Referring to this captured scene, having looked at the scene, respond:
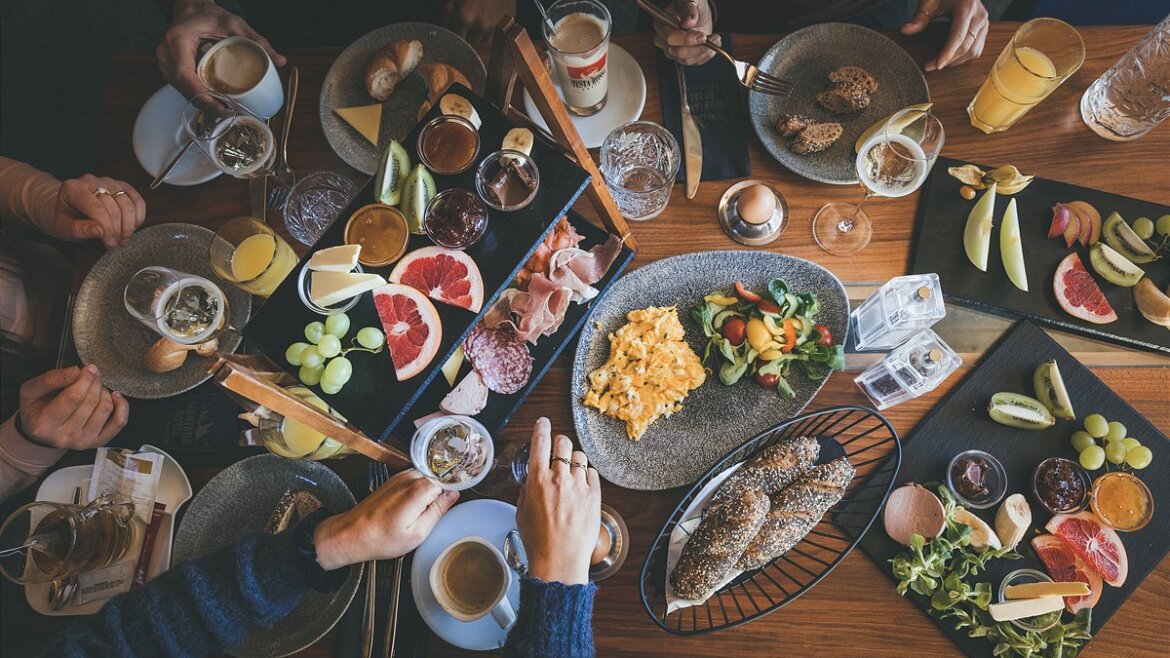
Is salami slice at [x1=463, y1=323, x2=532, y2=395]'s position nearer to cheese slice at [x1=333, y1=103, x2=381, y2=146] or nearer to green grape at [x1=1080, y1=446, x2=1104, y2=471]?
cheese slice at [x1=333, y1=103, x2=381, y2=146]

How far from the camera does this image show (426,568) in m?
1.48

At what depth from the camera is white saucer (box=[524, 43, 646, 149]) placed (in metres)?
1.76

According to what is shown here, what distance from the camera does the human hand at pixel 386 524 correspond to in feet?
4.50

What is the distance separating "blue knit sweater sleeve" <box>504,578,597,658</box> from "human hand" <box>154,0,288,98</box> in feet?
4.99

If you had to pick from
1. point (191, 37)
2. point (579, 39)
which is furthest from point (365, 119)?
point (579, 39)

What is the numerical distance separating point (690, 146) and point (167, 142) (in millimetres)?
1407

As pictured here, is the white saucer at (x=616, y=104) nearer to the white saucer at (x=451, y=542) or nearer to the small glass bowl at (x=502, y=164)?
the small glass bowl at (x=502, y=164)

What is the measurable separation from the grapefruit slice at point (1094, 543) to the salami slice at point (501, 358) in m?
1.26

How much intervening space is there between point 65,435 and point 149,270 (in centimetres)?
45

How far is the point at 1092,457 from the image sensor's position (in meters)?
1.56

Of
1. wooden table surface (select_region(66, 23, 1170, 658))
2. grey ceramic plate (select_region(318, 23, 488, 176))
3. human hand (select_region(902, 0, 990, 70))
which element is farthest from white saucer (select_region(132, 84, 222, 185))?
human hand (select_region(902, 0, 990, 70))

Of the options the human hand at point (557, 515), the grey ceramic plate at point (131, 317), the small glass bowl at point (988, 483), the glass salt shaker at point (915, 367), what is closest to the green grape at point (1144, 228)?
the glass salt shaker at point (915, 367)

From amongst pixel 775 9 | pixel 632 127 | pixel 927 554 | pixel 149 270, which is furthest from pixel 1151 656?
pixel 149 270

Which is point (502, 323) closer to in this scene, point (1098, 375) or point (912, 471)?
point (912, 471)
